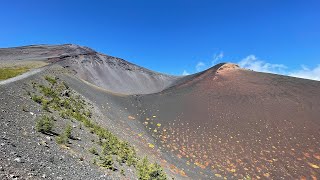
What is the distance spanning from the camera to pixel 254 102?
38156mm

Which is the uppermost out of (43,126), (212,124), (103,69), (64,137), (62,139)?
(103,69)

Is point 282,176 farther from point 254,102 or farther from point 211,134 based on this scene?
point 254,102

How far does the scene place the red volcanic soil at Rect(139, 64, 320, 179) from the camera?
78.3ft

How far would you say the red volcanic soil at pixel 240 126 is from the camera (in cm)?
2386

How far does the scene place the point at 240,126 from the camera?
31.6m

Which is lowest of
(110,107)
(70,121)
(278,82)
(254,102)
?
(70,121)

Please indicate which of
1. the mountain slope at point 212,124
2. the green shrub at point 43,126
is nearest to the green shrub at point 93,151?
the mountain slope at point 212,124

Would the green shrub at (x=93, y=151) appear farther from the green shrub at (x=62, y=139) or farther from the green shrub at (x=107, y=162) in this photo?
the green shrub at (x=62, y=139)

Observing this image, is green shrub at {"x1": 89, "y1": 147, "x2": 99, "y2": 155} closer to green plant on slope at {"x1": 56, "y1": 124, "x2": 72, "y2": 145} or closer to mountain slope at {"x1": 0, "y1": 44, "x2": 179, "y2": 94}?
Answer: green plant on slope at {"x1": 56, "y1": 124, "x2": 72, "y2": 145}

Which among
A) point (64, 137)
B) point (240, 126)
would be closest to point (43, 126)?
point (64, 137)

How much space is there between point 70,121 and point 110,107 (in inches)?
512

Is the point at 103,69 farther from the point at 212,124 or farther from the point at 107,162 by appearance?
the point at 107,162

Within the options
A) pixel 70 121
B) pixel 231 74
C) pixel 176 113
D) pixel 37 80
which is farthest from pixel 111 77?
pixel 70 121

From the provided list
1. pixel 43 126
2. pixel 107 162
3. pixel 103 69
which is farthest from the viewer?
pixel 103 69
